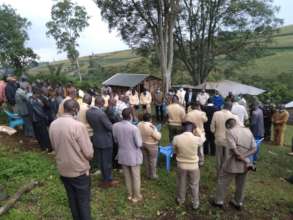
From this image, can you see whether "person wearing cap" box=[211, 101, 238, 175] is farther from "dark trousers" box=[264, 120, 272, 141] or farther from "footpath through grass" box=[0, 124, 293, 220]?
"dark trousers" box=[264, 120, 272, 141]

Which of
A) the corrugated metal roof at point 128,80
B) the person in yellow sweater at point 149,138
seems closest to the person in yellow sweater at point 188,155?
the person in yellow sweater at point 149,138

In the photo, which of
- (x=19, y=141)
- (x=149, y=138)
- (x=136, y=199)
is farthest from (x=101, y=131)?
(x=19, y=141)

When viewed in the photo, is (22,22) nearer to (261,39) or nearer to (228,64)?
(228,64)

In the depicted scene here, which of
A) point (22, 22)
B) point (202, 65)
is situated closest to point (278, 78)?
point (202, 65)

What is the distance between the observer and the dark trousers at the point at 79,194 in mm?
4004

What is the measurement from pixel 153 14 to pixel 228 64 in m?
10.9

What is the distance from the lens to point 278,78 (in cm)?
3366

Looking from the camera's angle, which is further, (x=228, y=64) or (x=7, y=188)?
(x=228, y=64)

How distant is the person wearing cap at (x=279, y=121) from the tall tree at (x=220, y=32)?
11.4m

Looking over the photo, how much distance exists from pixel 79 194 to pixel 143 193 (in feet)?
7.01

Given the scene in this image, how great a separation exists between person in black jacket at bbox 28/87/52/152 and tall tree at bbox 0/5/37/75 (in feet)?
50.0

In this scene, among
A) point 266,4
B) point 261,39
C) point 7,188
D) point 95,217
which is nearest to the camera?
point 95,217

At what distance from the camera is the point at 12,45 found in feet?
68.7

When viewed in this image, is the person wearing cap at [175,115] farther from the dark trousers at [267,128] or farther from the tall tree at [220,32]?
the tall tree at [220,32]
